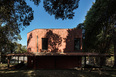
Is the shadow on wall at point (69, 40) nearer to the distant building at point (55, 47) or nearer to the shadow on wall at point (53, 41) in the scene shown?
the distant building at point (55, 47)

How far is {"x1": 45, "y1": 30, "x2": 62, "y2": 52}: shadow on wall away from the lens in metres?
16.7

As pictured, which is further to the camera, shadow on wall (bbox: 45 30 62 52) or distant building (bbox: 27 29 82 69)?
shadow on wall (bbox: 45 30 62 52)

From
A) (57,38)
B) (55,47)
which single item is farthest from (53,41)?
(55,47)

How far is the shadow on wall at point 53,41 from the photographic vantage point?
16694 millimetres

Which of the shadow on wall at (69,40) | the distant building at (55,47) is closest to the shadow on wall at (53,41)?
the distant building at (55,47)

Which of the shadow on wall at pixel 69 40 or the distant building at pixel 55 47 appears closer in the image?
the distant building at pixel 55 47

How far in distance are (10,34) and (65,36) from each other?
767 inches

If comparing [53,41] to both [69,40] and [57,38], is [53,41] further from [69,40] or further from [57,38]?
[69,40]

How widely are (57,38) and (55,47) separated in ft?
6.37

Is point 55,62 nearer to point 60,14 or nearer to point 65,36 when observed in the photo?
point 65,36

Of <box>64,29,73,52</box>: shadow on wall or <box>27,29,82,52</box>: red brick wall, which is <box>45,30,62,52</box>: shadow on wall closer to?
<box>27,29,82,52</box>: red brick wall

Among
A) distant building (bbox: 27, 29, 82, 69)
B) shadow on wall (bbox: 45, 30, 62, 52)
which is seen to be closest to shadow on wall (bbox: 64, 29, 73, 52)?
distant building (bbox: 27, 29, 82, 69)

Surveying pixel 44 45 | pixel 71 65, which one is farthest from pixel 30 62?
pixel 71 65

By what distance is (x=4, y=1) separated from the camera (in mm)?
6711
